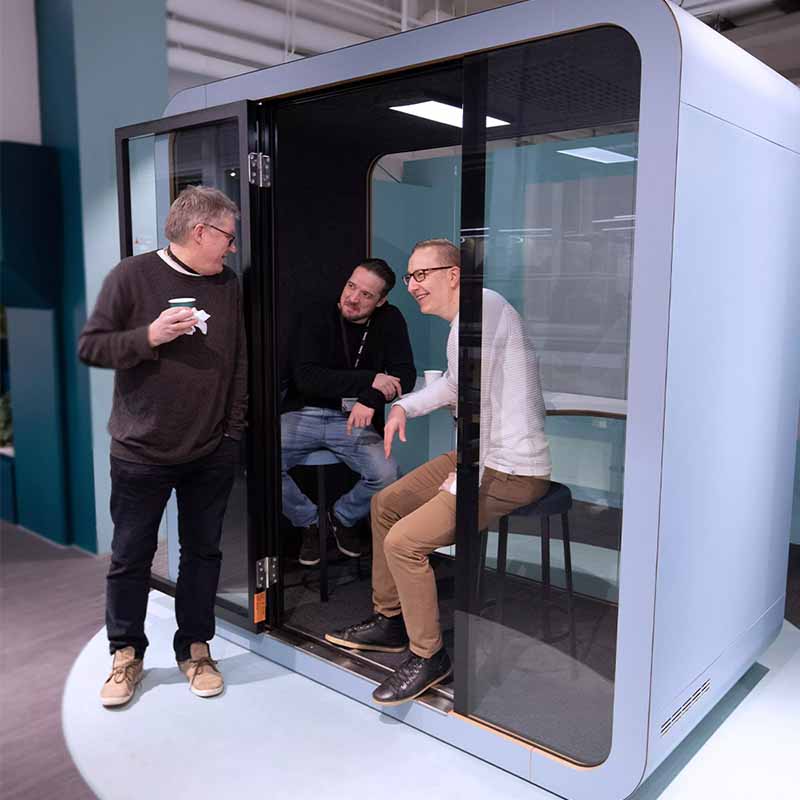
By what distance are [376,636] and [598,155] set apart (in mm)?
1754

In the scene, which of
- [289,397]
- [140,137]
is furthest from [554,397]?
[140,137]

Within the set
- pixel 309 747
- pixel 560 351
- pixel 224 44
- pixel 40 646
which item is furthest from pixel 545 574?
pixel 224 44

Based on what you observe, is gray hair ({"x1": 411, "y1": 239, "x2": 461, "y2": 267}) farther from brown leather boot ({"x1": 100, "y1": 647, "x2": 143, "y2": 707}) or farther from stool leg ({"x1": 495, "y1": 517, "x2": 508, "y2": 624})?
brown leather boot ({"x1": 100, "y1": 647, "x2": 143, "y2": 707})

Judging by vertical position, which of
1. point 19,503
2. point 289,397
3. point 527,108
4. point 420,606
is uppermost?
point 527,108

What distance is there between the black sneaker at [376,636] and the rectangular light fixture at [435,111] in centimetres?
180

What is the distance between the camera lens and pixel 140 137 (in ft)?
9.75

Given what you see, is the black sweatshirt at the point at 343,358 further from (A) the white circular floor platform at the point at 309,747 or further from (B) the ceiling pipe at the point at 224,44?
(B) the ceiling pipe at the point at 224,44

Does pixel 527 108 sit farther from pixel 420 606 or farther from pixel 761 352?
pixel 420 606

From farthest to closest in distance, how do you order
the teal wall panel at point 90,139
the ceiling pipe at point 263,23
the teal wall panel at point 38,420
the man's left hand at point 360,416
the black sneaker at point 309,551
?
the ceiling pipe at point 263,23 → the teal wall panel at point 38,420 → the black sneaker at point 309,551 → the teal wall panel at point 90,139 → the man's left hand at point 360,416

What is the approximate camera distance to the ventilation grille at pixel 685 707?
205cm

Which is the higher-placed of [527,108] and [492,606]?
[527,108]

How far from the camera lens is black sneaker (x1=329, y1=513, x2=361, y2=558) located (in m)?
3.69

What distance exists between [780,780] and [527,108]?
189 centimetres

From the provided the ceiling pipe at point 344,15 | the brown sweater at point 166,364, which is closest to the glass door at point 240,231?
the brown sweater at point 166,364
